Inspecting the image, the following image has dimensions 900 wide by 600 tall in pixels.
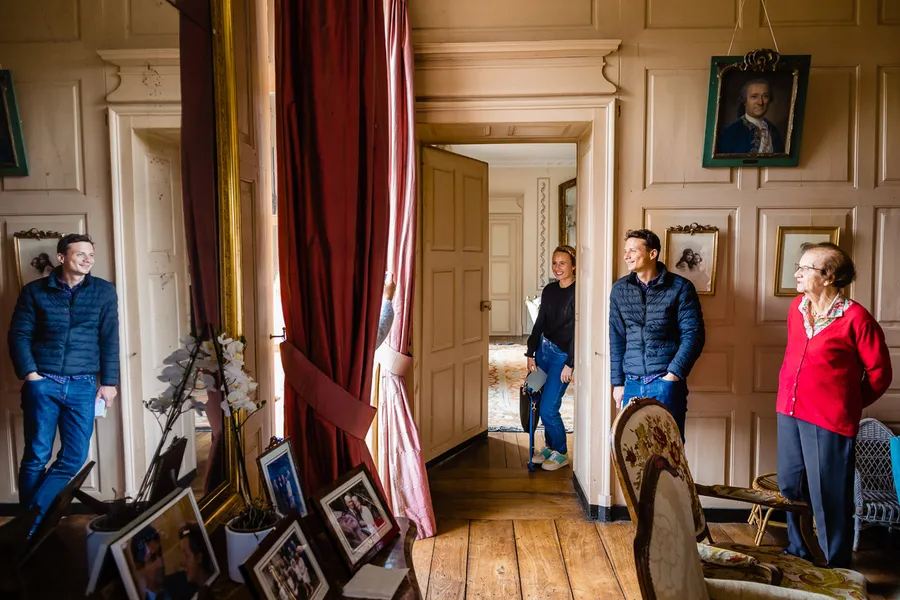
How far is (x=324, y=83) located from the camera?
2.07 m

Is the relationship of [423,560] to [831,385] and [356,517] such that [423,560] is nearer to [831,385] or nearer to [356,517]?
[356,517]

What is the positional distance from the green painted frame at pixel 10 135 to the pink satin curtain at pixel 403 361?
2133mm

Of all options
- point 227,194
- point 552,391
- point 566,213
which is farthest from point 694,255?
point 566,213

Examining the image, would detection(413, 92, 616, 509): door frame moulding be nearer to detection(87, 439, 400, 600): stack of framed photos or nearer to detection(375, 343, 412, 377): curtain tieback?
detection(375, 343, 412, 377): curtain tieback

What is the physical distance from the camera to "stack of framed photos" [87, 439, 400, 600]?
3.18 feet

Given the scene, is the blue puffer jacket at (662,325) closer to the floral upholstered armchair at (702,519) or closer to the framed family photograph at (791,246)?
the framed family photograph at (791,246)

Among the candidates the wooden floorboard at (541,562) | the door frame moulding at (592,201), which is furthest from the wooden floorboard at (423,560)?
the door frame moulding at (592,201)

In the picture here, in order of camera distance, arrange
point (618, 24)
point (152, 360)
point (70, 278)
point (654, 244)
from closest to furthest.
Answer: point (70, 278)
point (152, 360)
point (654, 244)
point (618, 24)

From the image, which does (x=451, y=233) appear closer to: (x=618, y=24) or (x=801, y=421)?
(x=618, y=24)

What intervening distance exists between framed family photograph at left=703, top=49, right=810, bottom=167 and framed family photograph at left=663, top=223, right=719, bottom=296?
0.37 meters

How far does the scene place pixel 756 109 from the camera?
122 inches

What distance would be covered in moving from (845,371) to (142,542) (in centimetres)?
268

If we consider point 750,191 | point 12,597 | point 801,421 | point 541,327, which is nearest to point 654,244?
point 750,191

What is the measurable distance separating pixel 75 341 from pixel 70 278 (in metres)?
0.11
